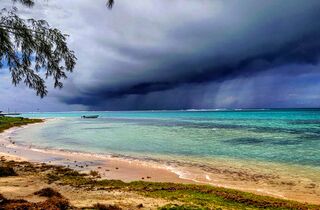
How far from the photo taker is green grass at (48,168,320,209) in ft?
37.8

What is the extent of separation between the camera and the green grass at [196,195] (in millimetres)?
11519

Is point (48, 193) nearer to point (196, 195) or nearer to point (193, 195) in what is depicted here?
point (193, 195)

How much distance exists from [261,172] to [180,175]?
5803mm

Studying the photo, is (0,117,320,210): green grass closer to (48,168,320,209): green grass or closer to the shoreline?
(48,168,320,209): green grass

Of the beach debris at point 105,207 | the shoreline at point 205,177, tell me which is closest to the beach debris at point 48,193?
the beach debris at point 105,207

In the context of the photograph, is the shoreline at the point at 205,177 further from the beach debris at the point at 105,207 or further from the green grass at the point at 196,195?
the beach debris at the point at 105,207

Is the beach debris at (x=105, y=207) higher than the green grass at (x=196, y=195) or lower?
higher

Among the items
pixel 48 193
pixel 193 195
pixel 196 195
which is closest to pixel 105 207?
pixel 48 193

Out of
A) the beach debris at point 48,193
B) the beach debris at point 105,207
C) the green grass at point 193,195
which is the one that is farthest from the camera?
the beach debris at point 48,193

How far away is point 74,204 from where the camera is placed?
426 inches

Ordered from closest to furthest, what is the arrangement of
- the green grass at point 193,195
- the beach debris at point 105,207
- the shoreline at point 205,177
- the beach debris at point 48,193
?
the beach debris at point 105,207
the green grass at point 193,195
the beach debris at point 48,193
the shoreline at point 205,177

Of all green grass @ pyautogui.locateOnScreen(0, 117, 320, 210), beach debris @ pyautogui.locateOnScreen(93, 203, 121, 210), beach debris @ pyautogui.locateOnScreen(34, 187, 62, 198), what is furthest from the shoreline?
beach debris @ pyautogui.locateOnScreen(93, 203, 121, 210)

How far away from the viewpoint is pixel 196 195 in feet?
42.5

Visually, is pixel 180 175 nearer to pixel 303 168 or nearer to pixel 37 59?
pixel 303 168
